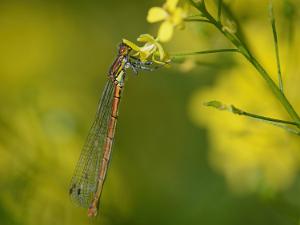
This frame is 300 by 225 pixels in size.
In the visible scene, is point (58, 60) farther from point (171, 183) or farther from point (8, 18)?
point (171, 183)

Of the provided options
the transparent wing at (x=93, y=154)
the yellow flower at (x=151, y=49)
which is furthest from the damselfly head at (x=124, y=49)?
the yellow flower at (x=151, y=49)

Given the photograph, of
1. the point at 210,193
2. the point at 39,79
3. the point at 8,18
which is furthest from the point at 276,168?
the point at 8,18

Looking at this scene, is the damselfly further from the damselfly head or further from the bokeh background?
the bokeh background

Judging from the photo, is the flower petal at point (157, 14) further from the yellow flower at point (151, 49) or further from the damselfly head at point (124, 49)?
the damselfly head at point (124, 49)

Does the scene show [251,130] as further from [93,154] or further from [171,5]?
[171,5]

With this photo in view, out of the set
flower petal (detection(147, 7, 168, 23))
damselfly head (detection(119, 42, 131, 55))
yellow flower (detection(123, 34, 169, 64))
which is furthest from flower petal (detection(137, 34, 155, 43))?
damselfly head (detection(119, 42, 131, 55))
